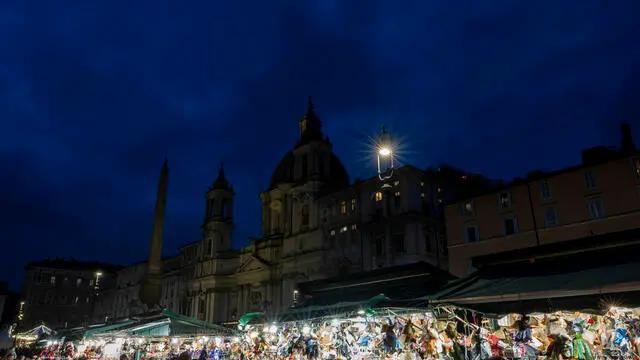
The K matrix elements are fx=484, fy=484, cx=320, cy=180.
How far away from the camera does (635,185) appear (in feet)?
119

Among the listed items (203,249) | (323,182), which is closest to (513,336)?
(323,182)

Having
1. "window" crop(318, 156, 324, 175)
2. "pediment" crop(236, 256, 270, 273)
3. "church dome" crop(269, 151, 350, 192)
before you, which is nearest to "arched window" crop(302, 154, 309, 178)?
"window" crop(318, 156, 324, 175)

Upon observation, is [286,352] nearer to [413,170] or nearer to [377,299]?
[377,299]

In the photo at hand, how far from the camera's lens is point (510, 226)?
4275cm

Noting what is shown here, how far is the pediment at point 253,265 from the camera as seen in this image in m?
71.0

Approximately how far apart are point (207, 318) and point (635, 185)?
2495 inches

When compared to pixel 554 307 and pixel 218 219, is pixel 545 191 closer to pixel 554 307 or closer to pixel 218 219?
pixel 554 307

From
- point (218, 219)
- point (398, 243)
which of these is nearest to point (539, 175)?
point (398, 243)

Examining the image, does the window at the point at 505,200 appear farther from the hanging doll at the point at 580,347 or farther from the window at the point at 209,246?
the window at the point at 209,246

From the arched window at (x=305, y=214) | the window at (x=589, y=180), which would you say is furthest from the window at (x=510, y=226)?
the arched window at (x=305, y=214)

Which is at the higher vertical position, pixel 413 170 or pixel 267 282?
pixel 413 170

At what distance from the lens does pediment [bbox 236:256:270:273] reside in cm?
7100

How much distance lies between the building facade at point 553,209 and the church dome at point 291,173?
2656 centimetres

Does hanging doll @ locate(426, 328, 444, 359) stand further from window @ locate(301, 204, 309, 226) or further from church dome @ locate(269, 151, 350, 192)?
church dome @ locate(269, 151, 350, 192)
